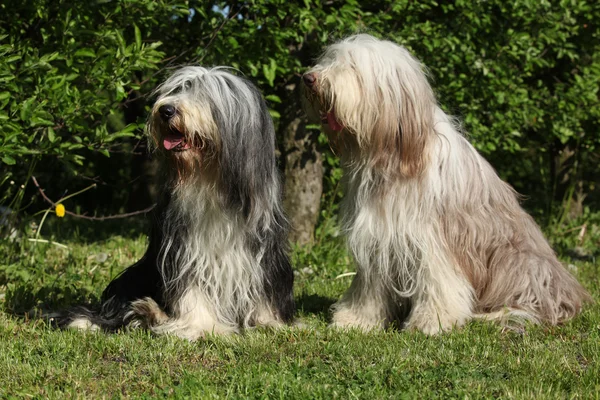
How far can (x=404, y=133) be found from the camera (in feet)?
12.9

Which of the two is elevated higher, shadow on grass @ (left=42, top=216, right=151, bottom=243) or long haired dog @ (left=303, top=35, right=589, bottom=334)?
long haired dog @ (left=303, top=35, right=589, bottom=334)

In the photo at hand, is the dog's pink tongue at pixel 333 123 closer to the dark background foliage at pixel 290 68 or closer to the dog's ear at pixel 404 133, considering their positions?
the dog's ear at pixel 404 133

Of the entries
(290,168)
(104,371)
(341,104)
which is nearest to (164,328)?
(104,371)

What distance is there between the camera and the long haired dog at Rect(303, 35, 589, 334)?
3930 millimetres

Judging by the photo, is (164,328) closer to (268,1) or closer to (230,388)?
(230,388)

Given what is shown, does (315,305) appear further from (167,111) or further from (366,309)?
(167,111)

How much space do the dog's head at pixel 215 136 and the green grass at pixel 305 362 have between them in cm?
78

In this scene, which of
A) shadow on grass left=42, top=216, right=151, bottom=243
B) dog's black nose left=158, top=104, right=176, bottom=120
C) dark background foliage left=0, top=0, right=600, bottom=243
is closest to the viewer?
dog's black nose left=158, top=104, right=176, bottom=120

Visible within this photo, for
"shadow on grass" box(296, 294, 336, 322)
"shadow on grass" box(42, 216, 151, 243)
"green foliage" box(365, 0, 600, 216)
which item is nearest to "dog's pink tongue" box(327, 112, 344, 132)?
"shadow on grass" box(296, 294, 336, 322)

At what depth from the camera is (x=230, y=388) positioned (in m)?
3.16

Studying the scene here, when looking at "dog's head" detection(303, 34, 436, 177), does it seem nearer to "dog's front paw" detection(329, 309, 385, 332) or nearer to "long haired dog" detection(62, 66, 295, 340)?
"long haired dog" detection(62, 66, 295, 340)

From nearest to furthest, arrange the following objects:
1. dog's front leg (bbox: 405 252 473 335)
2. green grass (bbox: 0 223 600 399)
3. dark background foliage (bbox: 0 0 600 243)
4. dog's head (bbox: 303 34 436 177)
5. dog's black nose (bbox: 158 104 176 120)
→ 1. green grass (bbox: 0 223 600 399)
2. dog's black nose (bbox: 158 104 176 120)
3. dog's head (bbox: 303 34 436 177)
4. dog's front leg (bbox: 405 252 473 335)
5. dark background foliage (bbox: 0 0 600 243)

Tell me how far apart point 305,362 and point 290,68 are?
307cm

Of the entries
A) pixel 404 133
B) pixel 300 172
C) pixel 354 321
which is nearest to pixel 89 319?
pixel 354 321
